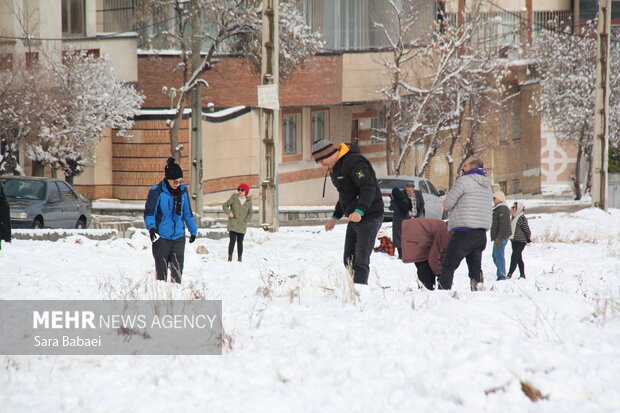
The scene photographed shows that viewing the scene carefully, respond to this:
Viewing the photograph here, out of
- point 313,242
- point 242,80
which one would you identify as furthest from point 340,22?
point 313,242

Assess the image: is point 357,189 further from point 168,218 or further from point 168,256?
point 168,256

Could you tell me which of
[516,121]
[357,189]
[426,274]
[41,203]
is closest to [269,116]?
[41,203]

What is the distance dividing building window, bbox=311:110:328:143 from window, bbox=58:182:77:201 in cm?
1770

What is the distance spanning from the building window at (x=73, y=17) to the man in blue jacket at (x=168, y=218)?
2421cm

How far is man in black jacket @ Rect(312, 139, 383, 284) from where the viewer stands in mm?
9633

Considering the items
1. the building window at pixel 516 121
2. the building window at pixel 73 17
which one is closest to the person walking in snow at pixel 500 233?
the building window at pixel 73 17

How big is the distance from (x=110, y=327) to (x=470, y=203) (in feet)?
12.9

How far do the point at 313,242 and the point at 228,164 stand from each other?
14134 millimetres

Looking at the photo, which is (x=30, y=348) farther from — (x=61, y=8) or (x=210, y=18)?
(x=61, y=8)

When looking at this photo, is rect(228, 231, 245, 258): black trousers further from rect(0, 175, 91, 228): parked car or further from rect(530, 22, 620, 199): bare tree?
rect(530, 22, 620, 199): bare tree

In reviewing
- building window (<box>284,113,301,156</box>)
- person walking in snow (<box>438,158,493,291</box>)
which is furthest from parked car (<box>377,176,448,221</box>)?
person walking in snow (<box>438,158,493,291</box>)

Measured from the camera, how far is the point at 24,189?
22.1m

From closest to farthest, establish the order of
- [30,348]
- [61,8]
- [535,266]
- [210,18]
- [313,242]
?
[30,348], [535,266], [313,242], [210,18], [61,8]

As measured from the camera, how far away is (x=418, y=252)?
10297 mm
